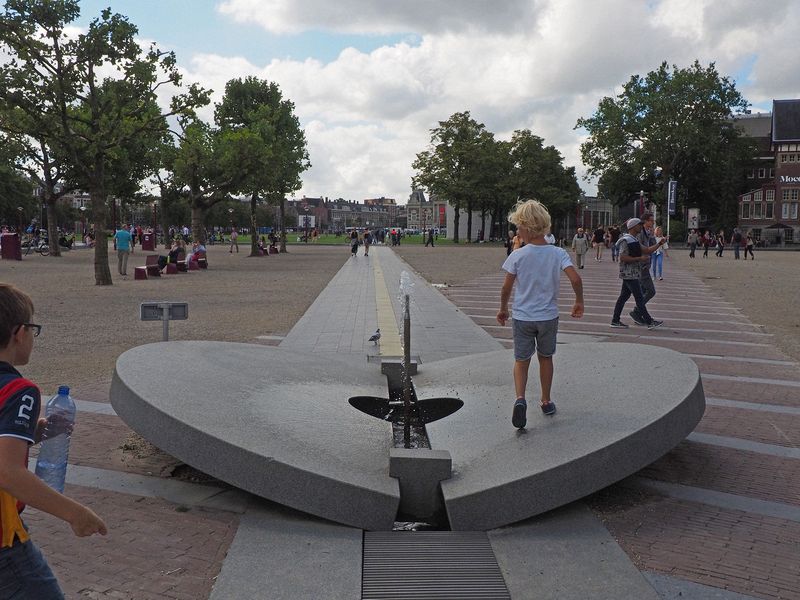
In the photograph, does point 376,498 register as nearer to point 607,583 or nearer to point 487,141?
point 607,583

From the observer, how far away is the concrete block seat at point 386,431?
430cm

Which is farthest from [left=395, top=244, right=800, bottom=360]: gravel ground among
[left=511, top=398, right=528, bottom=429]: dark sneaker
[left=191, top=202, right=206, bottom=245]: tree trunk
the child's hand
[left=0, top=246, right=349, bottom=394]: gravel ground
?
[left=191, top=202, right=206, bottom=245]: tree trunk

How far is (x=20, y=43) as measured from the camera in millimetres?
20469

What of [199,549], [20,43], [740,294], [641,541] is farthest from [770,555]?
[20,43]

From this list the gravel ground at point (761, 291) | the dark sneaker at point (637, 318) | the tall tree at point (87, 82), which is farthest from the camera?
the tall tree at point (87, 82)

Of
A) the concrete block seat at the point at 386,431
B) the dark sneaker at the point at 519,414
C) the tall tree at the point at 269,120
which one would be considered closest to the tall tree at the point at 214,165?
the tall tree at the point at 269,120

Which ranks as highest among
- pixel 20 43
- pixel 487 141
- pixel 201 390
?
pixel 487 141

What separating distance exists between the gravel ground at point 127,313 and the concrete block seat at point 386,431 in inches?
48.5

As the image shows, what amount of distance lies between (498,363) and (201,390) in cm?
345

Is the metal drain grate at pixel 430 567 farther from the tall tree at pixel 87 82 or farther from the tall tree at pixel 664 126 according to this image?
the tall tree at pixel 664 126

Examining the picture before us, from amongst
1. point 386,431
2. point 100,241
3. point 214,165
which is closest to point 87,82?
point 100,241

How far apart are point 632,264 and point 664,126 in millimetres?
63962

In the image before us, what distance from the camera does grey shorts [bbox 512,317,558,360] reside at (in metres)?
5.53

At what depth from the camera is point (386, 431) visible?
5.64m
